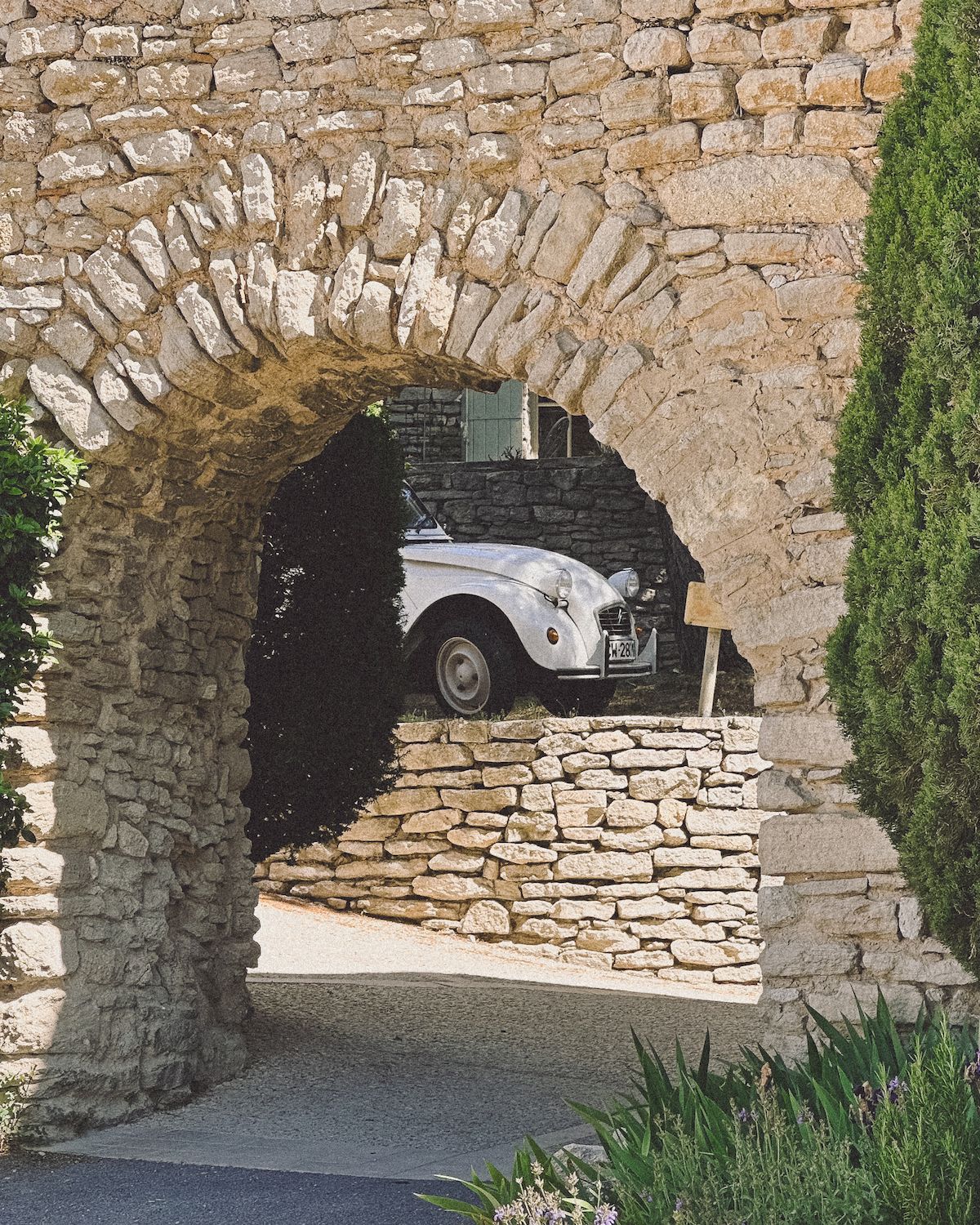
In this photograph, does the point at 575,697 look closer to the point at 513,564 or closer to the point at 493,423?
the point at 513,564

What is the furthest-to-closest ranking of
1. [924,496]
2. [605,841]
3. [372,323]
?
1. [605,841]
2. [372,323]
3. [924,496]

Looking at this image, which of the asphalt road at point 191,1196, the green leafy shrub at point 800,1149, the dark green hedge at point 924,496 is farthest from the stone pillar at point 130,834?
the dark green hedge at point 924,496

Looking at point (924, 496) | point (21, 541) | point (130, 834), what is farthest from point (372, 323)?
point (130, 834)

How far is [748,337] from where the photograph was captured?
4.58 m

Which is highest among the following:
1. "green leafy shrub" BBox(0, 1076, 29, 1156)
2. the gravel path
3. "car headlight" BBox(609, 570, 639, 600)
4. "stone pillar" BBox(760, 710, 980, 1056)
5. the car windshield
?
the car windshield

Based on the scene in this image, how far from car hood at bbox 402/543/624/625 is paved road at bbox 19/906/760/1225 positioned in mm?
2572

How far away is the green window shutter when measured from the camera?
15031mm

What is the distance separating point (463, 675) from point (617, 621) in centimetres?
116

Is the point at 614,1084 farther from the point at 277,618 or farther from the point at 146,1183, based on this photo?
the point at 277,618

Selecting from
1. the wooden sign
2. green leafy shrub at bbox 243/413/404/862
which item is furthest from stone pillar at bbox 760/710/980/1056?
the wooden sign

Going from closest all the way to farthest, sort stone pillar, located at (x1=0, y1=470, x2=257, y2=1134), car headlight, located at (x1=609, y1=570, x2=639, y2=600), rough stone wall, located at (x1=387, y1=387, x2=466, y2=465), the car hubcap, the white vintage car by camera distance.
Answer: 1. stone pillar, located at (x1=0, y1=470, x2=257, y2=1134)
2. the white vintage car
3. the car hubcap
4. car headlight, located at (x1=609, y1=570, x2=639, y2=600)
5. rough stone wall, located at (x1=387, y1=387, x2=466, y2=465)

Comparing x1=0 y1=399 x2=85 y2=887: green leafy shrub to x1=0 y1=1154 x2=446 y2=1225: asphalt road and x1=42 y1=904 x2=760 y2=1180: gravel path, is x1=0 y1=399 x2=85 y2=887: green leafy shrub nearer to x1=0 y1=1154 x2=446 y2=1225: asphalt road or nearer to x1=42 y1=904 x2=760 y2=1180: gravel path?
x1=0 y1=1154 x2=446 y2=1225: asphalt road

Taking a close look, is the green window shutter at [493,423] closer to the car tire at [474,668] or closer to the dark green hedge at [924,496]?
the car tire at [474,668]

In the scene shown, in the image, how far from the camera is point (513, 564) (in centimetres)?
1059
